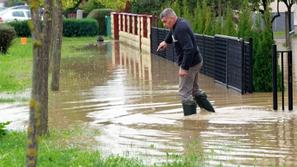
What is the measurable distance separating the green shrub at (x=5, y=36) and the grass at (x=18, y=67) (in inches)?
12.7

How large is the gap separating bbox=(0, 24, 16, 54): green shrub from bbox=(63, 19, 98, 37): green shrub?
15.8 m

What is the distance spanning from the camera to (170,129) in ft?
37.6

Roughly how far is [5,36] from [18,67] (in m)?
5.95

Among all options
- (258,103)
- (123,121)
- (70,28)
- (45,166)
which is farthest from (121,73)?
(70,28)

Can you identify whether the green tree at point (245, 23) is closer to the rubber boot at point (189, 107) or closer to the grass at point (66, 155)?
the rubber boot at point (189, 107)

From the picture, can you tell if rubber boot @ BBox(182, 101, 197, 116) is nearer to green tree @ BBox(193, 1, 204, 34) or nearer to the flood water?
the flood water

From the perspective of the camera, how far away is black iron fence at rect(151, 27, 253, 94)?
16.4 meters

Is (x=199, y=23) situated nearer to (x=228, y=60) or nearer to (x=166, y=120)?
(x=228, y=60)

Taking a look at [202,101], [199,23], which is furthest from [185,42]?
[199,23]

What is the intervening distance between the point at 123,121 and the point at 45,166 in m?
4.19

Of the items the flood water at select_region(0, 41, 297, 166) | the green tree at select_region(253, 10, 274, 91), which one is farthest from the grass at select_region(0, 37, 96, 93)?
the green tree at select_region(253, 10, 274, 91)

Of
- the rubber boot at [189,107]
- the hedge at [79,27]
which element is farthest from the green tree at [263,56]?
the hedge at [79,27]

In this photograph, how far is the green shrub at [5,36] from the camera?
96.9 feet

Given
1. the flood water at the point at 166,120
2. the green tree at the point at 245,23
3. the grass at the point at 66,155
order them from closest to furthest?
the grass at the point at 66,155 < the flood water at the point at 166,120 < the green tree at the point at 245,23
